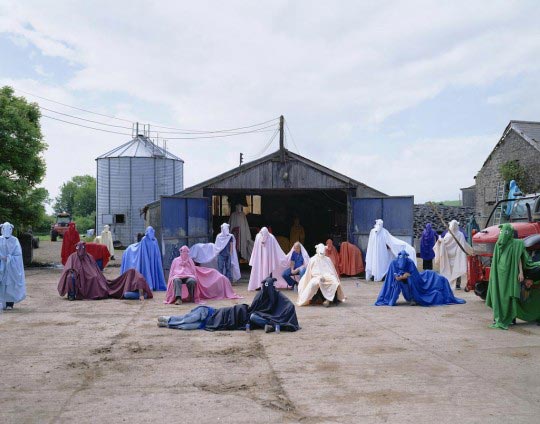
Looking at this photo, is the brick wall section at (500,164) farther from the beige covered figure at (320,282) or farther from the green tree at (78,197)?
the green tree at (78,197)

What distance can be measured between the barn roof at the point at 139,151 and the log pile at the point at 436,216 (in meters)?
15.5

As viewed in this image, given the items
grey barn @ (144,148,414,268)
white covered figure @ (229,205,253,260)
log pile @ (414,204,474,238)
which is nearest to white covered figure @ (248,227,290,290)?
grey barn @ (144,148,414,268)

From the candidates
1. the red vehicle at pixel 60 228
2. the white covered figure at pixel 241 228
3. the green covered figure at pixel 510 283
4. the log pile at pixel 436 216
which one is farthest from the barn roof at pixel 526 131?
the red vehicle at pixel 60 228

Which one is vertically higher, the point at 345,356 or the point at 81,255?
the point at 81,255

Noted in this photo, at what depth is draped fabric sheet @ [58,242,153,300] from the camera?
44.2 ft

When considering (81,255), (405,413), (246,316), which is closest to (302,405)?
(405,413)

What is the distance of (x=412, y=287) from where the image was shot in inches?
485

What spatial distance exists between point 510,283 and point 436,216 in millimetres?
23756

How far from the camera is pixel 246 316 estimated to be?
31.6 feet

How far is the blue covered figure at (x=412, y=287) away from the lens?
12234 millimetres

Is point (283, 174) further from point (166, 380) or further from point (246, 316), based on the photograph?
point (166, 380)

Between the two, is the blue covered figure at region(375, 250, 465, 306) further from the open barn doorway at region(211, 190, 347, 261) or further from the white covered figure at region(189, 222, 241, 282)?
the open barn doorway at region(211, 190, 347, 261)

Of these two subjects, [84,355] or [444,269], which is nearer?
[84,355]

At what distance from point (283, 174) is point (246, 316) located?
1064 centimetres
